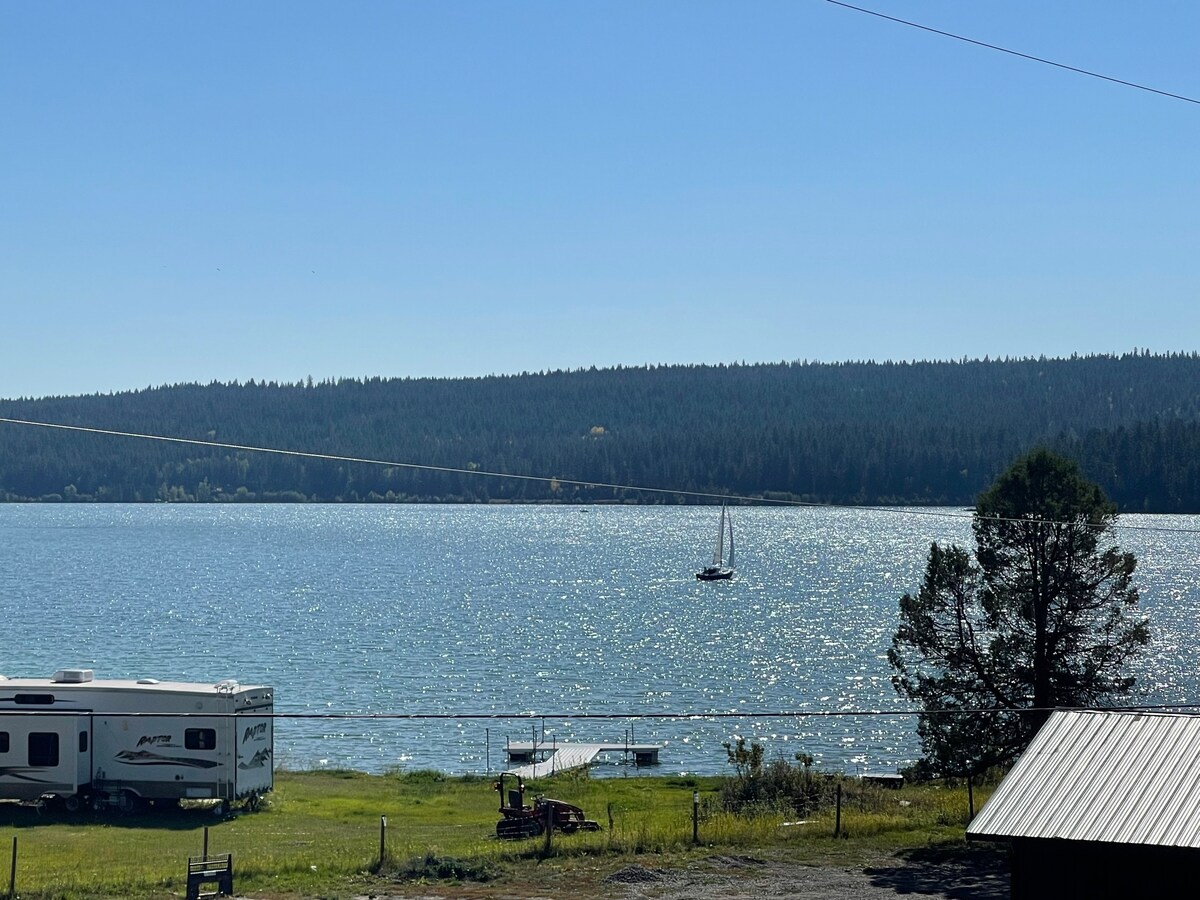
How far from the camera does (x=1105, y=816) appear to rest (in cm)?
1480

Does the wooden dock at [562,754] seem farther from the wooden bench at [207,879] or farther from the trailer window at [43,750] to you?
the wooden bench at [207,879]

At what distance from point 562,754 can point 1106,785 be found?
2986 centimetres

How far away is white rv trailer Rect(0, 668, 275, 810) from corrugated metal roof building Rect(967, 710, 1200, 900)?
19.7 m

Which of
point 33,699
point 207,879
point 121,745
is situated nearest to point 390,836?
point 121,745

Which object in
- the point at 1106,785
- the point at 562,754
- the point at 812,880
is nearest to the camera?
the point at 1106,785

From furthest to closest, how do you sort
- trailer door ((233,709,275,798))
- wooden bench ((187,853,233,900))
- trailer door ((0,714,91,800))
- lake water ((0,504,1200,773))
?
lake water ((0,504,1200,773))
trailer door ((233,709,275,798))
trailer door ((0,714,91,800))
wooden bench ((187,853,233,900))

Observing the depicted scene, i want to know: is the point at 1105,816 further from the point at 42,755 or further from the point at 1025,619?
the point at 42,755

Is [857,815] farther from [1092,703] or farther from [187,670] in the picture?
[187,670]

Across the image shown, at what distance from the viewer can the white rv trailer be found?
30.6 m

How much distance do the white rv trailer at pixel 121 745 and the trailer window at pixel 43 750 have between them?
22mm

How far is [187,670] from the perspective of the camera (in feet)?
212

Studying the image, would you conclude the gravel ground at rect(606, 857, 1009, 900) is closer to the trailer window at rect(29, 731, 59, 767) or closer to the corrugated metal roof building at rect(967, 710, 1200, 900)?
the corrugated metal roof building at rect(967, 710, 1200, 900)

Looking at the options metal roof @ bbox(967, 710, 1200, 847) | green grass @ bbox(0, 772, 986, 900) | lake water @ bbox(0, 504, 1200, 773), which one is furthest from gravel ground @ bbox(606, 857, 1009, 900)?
metal roof @ bbox(967, 710, 1200, 847)

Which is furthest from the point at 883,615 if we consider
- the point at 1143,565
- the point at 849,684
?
the point at 1143,565
